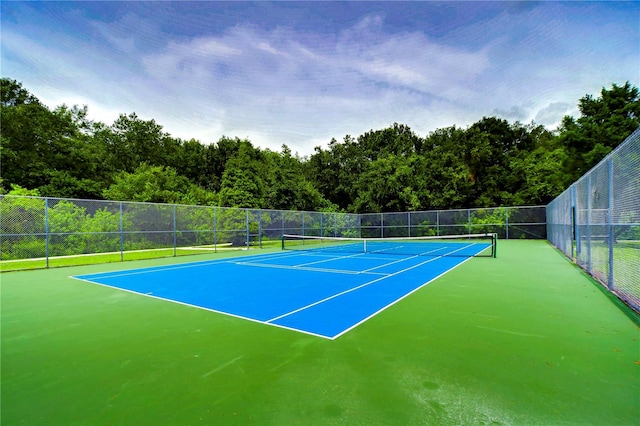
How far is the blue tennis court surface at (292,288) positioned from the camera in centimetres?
489

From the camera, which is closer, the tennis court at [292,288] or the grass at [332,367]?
the grass at [332,367]

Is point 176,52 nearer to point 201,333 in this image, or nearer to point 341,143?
point 201,333

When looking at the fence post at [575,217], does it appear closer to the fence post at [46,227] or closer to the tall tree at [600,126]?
the tall tree at [600,126]

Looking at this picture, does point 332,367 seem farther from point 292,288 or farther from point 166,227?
point 166,227

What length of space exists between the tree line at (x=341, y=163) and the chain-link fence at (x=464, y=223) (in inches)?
167

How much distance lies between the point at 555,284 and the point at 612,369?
4.85 metres

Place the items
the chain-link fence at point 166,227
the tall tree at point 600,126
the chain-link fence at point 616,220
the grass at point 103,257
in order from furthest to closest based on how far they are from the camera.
A: the tall tree at point 600,126 < the grass at point 103,257 < the chain-link fence at point 166,227 < the chain-link fence at point 616,220

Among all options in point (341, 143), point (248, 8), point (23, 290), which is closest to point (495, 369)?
point (23, 290)

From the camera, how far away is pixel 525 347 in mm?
3568

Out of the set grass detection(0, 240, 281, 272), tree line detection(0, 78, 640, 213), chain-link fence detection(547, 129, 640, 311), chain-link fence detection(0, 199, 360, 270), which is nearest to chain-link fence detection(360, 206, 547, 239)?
tree line detection(0, 78, 640, 213)

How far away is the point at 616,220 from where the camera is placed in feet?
18.0

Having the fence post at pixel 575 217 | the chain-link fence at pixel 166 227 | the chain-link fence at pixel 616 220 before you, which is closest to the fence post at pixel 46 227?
the chain-link fence at pixel 166 227

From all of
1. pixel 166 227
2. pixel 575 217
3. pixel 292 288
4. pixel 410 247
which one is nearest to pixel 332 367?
pixel 292 288

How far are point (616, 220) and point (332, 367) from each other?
561 cm
